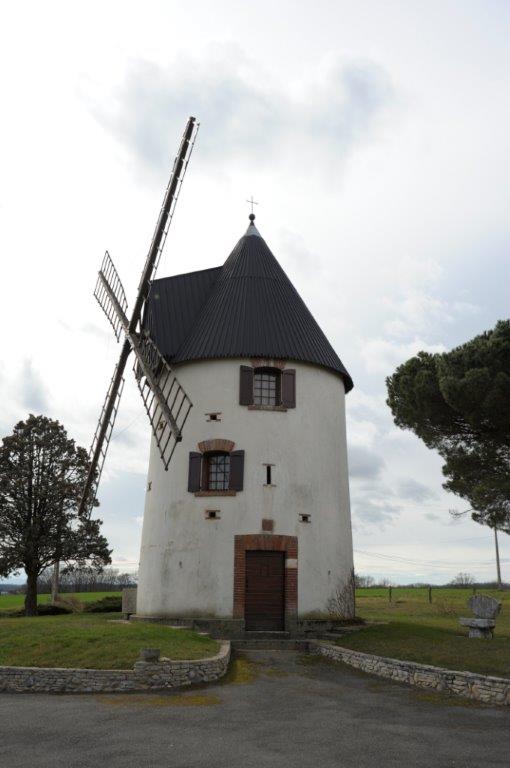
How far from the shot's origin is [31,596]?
3089cm

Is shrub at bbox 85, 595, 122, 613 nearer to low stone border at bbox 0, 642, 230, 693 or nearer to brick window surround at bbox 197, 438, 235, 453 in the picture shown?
brick window surround at bbox 197, 438, 235, 453

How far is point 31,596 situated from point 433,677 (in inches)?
864

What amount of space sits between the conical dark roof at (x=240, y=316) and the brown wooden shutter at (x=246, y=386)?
52 cm

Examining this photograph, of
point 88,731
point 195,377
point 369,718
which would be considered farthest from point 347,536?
point 88,731

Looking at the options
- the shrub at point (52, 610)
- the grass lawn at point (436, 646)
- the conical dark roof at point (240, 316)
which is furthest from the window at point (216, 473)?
the shrub at point (52, 610)

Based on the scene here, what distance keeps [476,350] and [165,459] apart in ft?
33.9

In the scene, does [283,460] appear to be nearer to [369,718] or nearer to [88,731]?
[369,718]

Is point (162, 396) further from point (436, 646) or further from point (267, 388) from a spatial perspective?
point (436, 646)

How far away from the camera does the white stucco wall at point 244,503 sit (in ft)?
67.5

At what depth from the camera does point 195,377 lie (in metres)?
22.5

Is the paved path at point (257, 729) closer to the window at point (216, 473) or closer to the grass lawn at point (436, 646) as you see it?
the grass lawn at point (436, 646)

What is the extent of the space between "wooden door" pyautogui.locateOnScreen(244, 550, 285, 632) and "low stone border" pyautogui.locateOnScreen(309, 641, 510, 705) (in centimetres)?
282

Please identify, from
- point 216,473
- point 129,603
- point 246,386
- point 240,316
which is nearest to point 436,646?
point 216,473

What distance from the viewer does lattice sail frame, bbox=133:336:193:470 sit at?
2169cm
